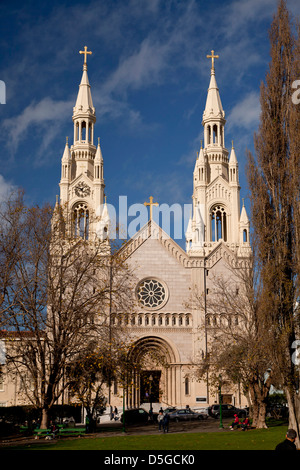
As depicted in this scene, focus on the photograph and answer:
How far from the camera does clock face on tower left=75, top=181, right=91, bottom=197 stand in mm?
57406

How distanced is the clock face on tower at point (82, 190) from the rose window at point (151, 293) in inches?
482

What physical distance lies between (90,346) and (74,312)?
84.9 inches

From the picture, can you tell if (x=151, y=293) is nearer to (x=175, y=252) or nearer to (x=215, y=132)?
(x=175, y=252)

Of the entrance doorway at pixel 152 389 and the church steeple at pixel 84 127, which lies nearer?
the entrance doorway at pixel 152 389

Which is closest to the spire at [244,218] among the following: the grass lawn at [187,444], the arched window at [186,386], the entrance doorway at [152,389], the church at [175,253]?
the church at [175,253]

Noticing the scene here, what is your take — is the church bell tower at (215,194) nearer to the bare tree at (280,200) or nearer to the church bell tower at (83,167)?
the church bell tower at (83,167)

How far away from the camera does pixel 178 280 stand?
5238cm

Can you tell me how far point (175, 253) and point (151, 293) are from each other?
15.5 ft

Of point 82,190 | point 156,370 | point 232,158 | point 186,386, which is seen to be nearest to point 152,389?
point 156,370

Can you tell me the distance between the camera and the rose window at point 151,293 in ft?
169

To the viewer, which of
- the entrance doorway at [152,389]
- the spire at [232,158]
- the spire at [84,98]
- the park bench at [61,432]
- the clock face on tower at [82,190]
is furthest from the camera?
the spire at [84,98]

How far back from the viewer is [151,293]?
51938 millimetres

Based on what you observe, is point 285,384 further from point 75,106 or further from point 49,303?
point 75,106

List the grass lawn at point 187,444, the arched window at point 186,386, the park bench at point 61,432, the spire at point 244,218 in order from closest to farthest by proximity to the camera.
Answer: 1. the grass lawn at point 187,444
2. the park bench at point 61,432
3. the arched window at point 186,386
4. the spire at point 244,218
